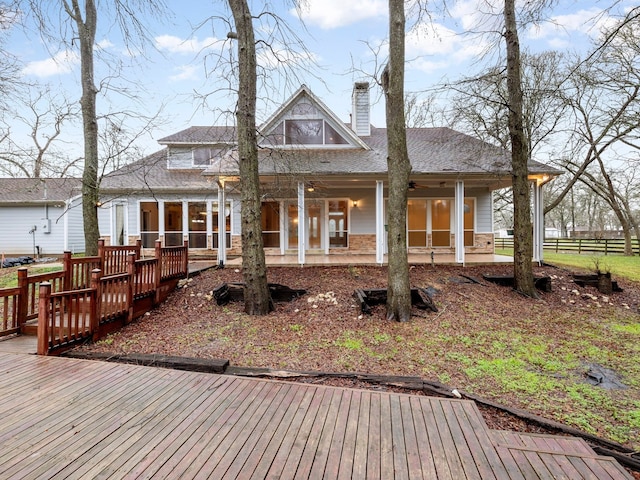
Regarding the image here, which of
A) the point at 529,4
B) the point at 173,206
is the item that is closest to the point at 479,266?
the point at 529,4

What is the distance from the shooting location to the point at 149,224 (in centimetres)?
1288

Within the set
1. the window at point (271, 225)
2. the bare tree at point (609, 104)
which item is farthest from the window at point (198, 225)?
the bare tree at point (609, 104)

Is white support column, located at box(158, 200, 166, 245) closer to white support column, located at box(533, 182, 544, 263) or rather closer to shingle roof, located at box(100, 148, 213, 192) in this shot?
shingle roof, located at box(100, 148, 213, 192)

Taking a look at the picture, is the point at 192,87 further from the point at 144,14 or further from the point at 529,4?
the point at 529,4

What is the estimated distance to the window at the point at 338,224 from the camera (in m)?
12.2

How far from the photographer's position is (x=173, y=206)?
12.8 meters

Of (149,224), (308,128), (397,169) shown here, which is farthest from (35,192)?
(397,169)

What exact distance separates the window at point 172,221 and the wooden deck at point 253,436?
32.8 ft

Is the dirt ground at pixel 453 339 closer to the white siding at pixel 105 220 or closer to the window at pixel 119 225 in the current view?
the window at pixel 119 225

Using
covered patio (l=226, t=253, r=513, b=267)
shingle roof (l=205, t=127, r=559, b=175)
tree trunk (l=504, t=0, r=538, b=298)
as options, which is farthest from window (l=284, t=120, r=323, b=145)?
tree trunk (l=504, t=0, r=538, b=298)

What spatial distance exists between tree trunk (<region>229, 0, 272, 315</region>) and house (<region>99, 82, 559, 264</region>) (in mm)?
3878

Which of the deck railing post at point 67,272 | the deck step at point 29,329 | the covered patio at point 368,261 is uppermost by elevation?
the deck railing post at point 67,272

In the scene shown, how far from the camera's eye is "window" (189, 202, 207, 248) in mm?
12773

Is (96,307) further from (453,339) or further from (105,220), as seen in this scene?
(105,220)
